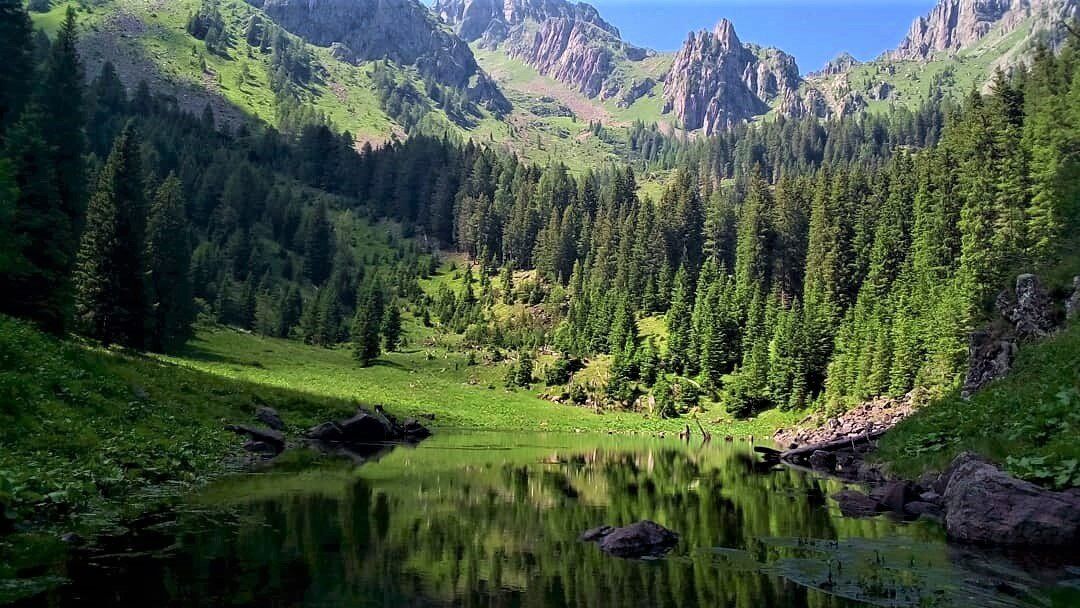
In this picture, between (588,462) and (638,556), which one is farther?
(588,462)

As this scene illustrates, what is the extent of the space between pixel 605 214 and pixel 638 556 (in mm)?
151983

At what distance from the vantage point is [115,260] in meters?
63.5

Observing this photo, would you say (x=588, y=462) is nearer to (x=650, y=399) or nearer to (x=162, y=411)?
(x=162, y=411)

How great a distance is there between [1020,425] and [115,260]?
71.1 meters

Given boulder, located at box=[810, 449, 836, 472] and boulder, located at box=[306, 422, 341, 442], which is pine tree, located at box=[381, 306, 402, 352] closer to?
boulder, located at box=[306, 422, 341, 442]

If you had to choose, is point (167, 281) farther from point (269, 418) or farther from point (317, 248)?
point (317, 248)

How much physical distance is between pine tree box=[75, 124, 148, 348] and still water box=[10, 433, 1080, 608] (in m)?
42.8

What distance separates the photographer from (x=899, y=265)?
100625mm

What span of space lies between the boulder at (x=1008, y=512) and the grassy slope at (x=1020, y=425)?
164 centimetres

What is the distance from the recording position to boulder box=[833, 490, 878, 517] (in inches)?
1041

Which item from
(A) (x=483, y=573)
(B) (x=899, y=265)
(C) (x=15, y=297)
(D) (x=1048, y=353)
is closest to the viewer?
(A) (x=483, y=573)

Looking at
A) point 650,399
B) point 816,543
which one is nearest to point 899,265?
point 650,399

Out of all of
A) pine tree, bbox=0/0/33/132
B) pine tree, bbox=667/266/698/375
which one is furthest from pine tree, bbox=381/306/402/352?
pine tree, bbox=0/0/33/132

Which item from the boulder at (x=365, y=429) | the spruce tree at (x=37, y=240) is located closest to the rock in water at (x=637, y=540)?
the boulder at (x=365, y=429)
